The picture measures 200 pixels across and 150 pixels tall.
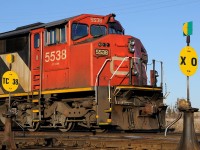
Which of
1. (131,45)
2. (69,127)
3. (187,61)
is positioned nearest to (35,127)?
(69,127)

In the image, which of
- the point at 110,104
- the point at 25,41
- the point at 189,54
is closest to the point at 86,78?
the point at 110,104

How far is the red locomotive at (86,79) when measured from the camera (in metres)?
14.0

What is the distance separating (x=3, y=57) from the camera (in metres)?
18.3

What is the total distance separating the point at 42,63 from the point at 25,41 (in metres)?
1.55

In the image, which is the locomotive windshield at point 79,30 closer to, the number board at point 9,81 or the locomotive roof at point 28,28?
the locomotive roof at point 28,28

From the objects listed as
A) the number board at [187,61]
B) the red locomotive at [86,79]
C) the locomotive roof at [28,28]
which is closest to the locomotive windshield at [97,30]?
the red locomotive at [86,79]

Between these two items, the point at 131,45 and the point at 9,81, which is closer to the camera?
the point at 9,81

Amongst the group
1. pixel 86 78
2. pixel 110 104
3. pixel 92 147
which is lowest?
pixel 92 147

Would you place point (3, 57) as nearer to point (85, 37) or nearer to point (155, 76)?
point (85, 37)

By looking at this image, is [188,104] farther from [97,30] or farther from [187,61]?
[97,30]

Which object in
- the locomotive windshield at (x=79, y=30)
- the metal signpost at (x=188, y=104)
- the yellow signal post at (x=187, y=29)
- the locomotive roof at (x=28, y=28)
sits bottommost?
the metal signpost at (x=188, y=104)

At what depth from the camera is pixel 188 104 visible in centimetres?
755

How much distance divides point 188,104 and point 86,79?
7.28 m

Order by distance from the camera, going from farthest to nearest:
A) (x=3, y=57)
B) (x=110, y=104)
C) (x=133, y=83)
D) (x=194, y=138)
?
(x=3, y=57) → (x=133, y=83) → (x=110, y=104) → (x=194, y=138)
